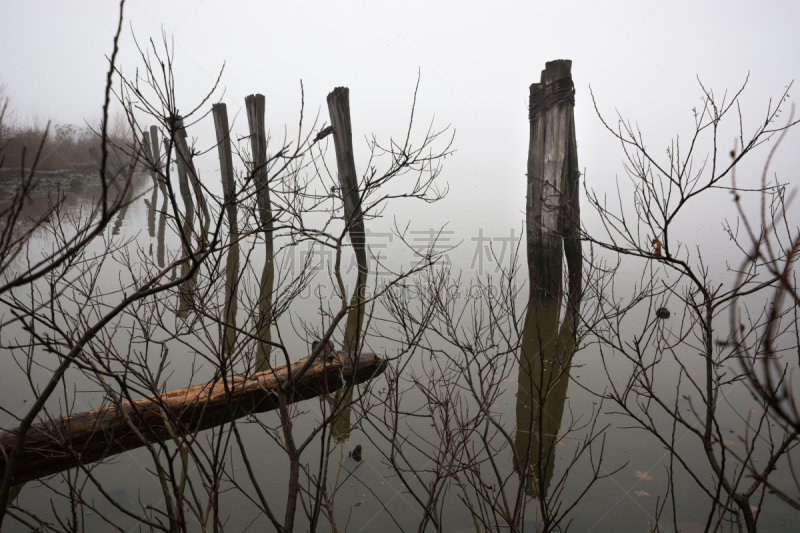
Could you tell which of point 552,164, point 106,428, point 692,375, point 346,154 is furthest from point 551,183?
point 106,428

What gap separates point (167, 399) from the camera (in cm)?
271

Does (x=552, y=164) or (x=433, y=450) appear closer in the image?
(x=433, y=450)

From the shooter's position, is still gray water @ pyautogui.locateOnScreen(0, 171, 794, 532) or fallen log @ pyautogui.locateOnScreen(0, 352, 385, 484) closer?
fallen log @ pyautogui.locateOnScreen(0, 352, 385, 484)

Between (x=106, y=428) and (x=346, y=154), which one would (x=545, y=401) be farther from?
(x=346, y=154)

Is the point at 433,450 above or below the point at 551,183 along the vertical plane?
below

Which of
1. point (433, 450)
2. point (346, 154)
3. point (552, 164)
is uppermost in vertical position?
point (346, 154)

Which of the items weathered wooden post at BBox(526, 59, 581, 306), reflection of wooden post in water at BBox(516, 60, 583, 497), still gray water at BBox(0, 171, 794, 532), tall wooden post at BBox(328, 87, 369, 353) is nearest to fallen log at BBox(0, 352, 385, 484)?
still gray water at BBox(0, 171, 794, 532)

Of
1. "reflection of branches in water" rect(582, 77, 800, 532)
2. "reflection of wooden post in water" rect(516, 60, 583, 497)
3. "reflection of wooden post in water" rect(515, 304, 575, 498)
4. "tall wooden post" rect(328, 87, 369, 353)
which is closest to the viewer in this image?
"reflection of branches in water" rect(582, 77, 800, 532)

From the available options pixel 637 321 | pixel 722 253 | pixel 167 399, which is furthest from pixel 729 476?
pixel 722 253

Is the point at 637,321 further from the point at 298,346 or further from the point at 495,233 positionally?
the point at 495,233

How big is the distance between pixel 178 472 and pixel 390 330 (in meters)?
2.76

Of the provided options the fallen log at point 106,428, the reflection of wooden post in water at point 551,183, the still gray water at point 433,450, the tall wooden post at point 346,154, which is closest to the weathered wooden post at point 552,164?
the reflection of wooden post in water at point 551,183

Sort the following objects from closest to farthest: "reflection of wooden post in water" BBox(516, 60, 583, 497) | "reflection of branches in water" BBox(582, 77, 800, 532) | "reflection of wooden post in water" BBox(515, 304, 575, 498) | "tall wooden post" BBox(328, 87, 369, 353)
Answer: "reflection of branches in water" BBox(582, 77, 800, 532) → "reflection of wooden post in water" BBox(515, 304, 575, 498) → "reflection of wooden post in water" BBox(516, 60, 583, 497) → "tall wooden post" BBox(328, 87, 369, 353)

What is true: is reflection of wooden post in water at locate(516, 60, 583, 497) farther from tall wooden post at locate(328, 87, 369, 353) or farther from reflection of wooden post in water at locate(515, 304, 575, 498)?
tall wooden post at locate(328, 87, 369, 353)
